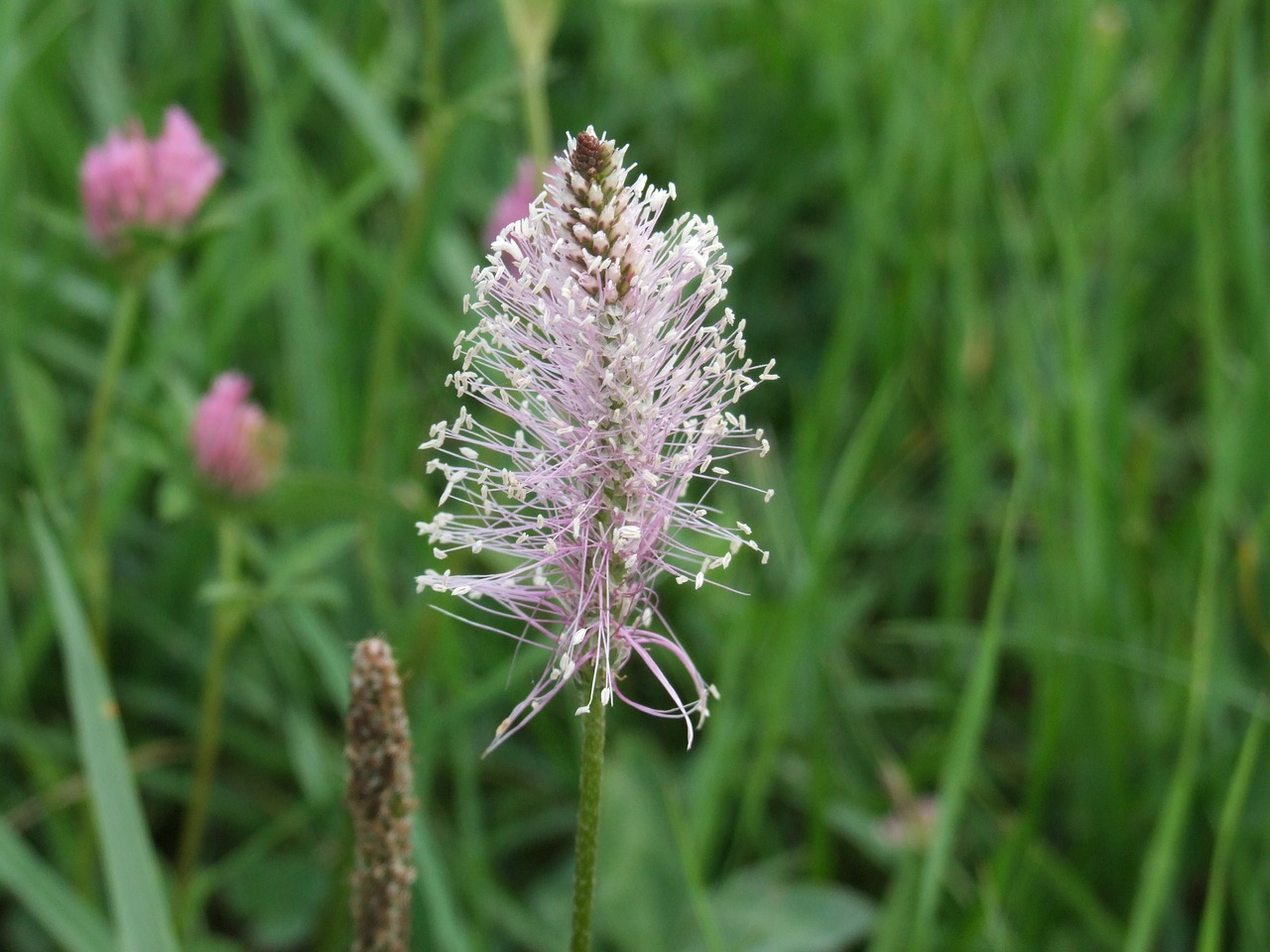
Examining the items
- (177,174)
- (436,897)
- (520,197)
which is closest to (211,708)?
(436,897)

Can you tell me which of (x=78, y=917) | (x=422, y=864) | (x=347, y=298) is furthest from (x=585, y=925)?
(x=347, y=298)

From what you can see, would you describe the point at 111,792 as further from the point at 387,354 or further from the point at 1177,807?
the point at 1177,807

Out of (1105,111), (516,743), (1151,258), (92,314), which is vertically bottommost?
(516,743)

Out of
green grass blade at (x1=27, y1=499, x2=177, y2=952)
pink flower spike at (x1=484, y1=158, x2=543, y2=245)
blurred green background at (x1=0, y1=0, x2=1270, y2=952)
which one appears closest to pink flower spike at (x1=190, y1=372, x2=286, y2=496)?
blurred green background at (x1=0, y1=0, x2=1270, y2=952)

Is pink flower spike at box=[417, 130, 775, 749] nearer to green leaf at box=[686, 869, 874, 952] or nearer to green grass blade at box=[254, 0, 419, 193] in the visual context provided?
green leaf at box=[686, 869, 874, 952]

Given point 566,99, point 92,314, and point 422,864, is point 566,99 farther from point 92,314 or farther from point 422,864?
point 422,864
